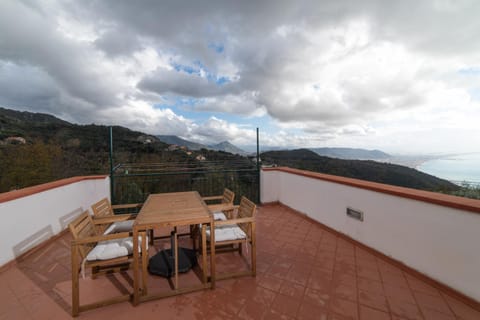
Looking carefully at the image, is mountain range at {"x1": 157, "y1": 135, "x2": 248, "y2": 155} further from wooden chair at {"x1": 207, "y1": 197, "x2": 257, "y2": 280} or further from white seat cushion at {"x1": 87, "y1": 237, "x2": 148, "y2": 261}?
white seat cushion at {"x1": 87, "y1": 237, "x2": 148, "y2": 261}

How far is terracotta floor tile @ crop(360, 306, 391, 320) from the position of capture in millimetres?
1421

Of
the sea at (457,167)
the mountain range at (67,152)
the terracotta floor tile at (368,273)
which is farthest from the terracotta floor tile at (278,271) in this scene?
the mountain range at (67,152)

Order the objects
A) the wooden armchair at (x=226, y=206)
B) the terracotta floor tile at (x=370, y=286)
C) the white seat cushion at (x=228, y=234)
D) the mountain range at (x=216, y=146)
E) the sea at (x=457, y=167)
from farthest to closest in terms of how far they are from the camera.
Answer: the mountain range at (x=216, y=146), the sea at (x=457, y=167), the wooden armchair at (x=226, y=206), the white seat cushion at (x=228, y=234), the terracotta floor tile at (x=370, y=286)

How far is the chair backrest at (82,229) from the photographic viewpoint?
1.49 m

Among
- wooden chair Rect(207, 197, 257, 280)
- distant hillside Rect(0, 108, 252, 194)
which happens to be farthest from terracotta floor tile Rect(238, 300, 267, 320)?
distant hillside Rect(0, 108, 252, 194)

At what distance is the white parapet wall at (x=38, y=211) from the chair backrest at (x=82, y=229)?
1.01m

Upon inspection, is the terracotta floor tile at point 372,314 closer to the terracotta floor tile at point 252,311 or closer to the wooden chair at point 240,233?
the terracotta floor tile at point 252,311

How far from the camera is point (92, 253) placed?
1.62 metres

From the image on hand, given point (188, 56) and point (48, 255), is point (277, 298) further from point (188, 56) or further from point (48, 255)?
point (188, 56)

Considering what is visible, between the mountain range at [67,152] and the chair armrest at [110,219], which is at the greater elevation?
the mountain range at [67,152]

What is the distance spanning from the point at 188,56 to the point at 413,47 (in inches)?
198

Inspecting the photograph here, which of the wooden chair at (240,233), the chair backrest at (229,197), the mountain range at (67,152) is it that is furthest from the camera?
the mountain range at (67,152)

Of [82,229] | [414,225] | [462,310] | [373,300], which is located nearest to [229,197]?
[82,229]

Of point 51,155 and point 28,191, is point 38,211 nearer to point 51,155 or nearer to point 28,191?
point 28,191
